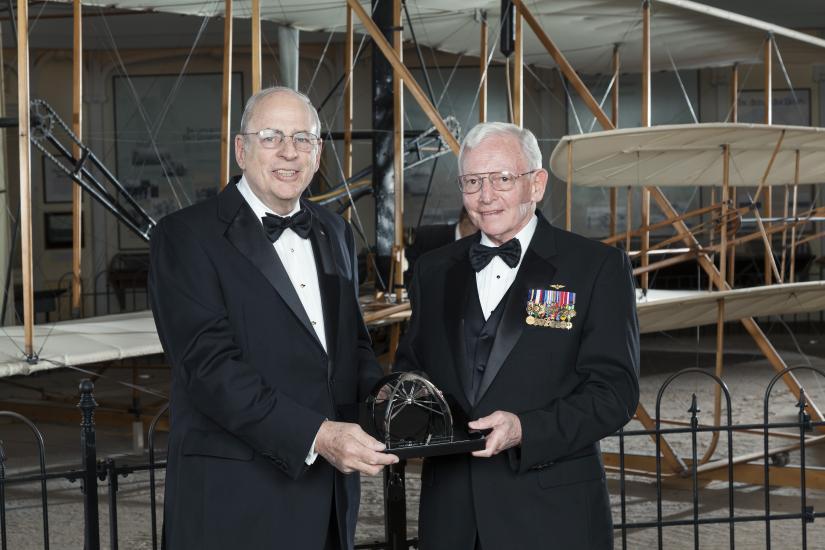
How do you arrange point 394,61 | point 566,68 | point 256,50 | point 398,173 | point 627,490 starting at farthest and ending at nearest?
point 566,68, point 398,173, point 394,61, point 627,490, point 256,50

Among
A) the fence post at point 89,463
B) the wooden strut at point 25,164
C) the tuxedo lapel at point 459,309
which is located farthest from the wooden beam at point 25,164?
the tuxedo lapel at point 459,309

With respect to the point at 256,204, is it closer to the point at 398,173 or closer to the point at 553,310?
the point at 553,310

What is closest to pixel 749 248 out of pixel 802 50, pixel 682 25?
pixel 802 50

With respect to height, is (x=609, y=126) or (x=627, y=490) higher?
(x=609, y=126)

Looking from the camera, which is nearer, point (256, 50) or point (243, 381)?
point (243, 381)

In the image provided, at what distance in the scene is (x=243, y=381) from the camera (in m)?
2.06

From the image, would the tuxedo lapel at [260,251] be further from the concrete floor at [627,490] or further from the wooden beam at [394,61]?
the wooden beam at [394,61]

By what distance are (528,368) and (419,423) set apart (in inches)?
9.8

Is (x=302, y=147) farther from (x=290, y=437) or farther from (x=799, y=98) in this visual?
(x=799, y=98)

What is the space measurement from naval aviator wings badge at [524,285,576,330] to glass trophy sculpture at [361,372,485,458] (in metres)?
0.24

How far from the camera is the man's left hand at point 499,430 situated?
6.69 feet

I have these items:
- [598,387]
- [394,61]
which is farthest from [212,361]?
[394,61]

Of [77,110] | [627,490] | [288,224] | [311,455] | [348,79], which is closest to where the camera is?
[311,455]

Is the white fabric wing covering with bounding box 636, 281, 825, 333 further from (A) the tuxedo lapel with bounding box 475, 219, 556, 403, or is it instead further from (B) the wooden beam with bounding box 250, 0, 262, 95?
(A) the tuxedo lapel with bounding box 475, 219, 556, 403
